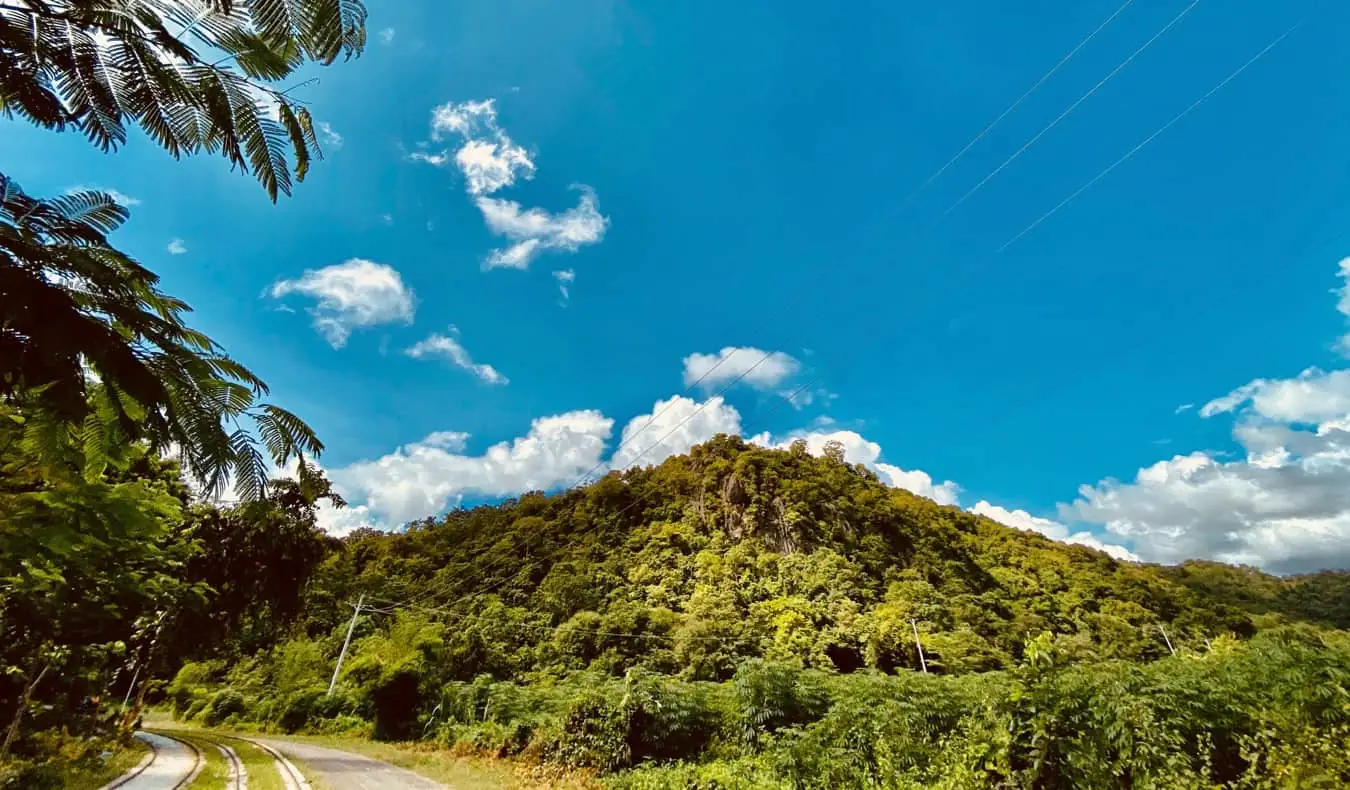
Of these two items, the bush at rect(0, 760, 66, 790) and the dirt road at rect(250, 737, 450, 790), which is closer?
the bush at rect(0, 760, 66, 790)

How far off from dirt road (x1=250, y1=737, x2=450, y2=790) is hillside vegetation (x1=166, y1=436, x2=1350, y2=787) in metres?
3.39

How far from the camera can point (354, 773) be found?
13445mm

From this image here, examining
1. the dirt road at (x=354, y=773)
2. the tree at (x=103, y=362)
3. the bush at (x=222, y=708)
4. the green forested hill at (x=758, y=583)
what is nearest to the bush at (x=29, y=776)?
the dirt road at (x=354, y=773)

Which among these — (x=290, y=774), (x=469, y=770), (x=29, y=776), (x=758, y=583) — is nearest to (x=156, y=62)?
(x=29, y=776)

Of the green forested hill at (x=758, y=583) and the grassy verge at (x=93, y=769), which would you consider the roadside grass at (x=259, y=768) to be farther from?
the green forested hill at (x=758, y=583)

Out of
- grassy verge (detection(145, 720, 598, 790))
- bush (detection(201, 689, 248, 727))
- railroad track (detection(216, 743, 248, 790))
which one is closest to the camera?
railroad track (detection(216, 743, 248, 790))

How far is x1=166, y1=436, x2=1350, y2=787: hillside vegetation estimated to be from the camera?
638cm

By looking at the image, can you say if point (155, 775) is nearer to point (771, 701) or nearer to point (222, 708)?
point (771, 701)

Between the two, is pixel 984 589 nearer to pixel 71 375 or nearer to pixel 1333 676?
pixel 1333 676

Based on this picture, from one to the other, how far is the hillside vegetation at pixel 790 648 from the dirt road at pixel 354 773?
11.1ft

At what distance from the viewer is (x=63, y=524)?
3684 mm

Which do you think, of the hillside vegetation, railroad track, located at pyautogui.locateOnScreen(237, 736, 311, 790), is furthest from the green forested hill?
railroad track, located at pyautogui.locateOnScreen(237, 736, 311, 790)

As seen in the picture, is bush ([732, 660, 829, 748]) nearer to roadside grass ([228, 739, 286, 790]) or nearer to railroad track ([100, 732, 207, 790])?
roadside grass ([228, 739, 286, 790])

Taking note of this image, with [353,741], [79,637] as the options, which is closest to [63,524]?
[79,637]
